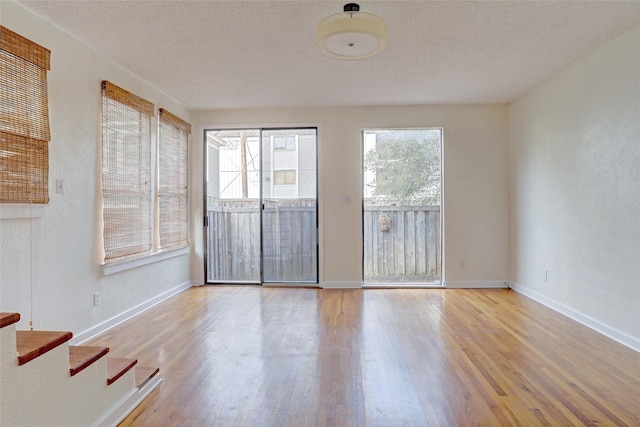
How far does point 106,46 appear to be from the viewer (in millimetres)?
3170

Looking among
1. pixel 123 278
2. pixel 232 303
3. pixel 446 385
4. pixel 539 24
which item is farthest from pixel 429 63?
pixel 123 278

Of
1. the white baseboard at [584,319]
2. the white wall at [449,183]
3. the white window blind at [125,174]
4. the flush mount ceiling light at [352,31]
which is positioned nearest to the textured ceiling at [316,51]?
the flush mount ceiling light at [352,31]

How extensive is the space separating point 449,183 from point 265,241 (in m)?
Answer: 2.68

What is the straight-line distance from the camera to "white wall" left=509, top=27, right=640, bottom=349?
296cm

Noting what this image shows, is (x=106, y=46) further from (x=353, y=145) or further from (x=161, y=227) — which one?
(x=353, y=145)

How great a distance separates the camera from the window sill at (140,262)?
3.41 m

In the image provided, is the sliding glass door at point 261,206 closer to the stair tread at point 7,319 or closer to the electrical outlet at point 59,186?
the electrical outlet at point 59,186

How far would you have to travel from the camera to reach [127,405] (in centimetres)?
203

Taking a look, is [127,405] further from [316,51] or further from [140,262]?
[316,51]

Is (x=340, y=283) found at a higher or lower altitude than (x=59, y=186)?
lower

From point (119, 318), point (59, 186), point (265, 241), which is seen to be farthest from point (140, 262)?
point (265, 241)

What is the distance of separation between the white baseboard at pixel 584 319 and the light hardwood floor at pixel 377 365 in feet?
0.27

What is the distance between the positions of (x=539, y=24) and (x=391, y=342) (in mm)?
2694

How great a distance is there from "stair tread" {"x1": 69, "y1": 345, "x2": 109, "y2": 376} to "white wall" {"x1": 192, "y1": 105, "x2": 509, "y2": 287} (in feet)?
11.4
